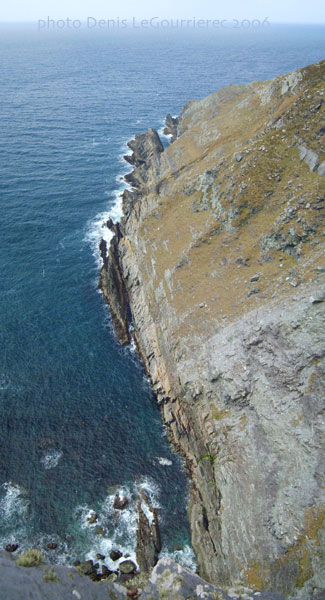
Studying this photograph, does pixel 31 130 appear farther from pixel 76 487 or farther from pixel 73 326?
pixel 76 487

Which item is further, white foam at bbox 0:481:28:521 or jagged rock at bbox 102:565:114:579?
white foam at bbox 0:481:28:521

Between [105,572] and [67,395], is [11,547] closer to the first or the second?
[105,572]

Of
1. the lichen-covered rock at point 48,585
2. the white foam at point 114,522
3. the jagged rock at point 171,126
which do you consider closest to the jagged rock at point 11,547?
the white foam at point 114,522

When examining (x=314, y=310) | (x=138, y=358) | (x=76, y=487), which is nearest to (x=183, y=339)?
(x=138, y=358)

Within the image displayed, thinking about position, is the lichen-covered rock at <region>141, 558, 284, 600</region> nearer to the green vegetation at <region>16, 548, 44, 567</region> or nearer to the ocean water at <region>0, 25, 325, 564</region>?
the green vegetation at <region>16, 548, 44, 567</region>

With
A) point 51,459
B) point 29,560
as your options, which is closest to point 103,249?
point 51,459

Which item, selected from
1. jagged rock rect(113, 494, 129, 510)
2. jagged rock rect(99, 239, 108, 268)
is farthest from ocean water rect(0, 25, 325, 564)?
jagged rock rect(99, 239, 108, 268)
